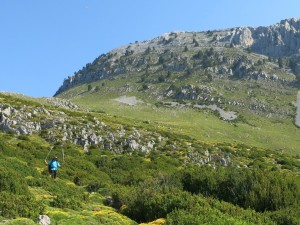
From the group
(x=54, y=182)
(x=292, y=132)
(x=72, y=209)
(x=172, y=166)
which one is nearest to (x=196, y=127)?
(x=292, y=132)

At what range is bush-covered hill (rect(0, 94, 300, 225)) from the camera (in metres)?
17.7

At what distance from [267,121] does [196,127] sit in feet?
144

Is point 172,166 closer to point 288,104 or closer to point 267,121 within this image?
point 267,121

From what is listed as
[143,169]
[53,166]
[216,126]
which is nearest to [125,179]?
[143,169]

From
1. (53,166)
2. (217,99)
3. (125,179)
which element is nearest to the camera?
(53,166)

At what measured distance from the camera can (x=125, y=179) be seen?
34.7m

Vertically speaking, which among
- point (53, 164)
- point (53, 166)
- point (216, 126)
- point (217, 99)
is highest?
point (217, 99)

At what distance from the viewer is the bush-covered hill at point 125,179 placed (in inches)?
698

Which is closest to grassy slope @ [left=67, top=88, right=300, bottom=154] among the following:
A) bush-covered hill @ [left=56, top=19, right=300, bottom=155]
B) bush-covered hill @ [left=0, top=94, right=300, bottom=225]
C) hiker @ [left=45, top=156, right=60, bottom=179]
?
bush-covered hill @ [left=56, top=19, right=300, bottom=155]

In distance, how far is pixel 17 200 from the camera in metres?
16.1

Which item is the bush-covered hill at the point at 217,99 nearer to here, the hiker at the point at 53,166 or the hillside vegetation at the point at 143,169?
the hillside vegetation at the point at 143,169

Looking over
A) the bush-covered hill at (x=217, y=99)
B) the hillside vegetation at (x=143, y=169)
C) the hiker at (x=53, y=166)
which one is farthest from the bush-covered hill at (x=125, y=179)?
the bush-covered hill at (x=217, y=99)

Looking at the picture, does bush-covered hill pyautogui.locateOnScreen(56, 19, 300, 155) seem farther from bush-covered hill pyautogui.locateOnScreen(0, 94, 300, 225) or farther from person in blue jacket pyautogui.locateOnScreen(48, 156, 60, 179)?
person in blue jacket pyautogui.locateOnScreen(48, 156, 60, 179)

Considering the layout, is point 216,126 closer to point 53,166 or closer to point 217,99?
point 217,99
